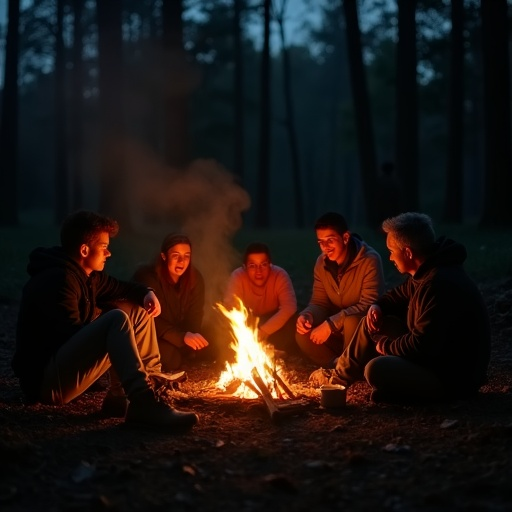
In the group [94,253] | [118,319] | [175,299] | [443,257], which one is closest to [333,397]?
[443,257]

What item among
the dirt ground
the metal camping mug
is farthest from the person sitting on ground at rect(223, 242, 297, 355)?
the metal camping mug

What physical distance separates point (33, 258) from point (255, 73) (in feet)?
159

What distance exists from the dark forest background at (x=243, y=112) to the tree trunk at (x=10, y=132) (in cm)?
5

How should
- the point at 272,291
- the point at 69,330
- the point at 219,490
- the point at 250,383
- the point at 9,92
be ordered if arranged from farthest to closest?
the point at 9,92 < the point at 272,291 < the point at 250,383 < the point at 69,330 < the point at 219,490

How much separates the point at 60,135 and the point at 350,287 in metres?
29.2

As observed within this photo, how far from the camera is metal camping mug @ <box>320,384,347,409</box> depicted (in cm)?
587

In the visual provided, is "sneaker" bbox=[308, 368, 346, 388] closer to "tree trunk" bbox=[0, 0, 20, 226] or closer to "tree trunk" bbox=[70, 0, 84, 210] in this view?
"tree trunk" bbox=[0, 0, 20, 226]

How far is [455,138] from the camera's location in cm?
2536

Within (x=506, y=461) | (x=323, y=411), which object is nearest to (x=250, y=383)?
(x=323, y=411)

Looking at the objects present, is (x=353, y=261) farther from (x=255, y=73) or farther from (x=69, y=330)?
(x=255, y=73)

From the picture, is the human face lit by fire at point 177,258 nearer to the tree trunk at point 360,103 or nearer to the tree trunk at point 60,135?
the tree trunk at point 360,103

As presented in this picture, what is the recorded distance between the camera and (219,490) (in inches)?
161

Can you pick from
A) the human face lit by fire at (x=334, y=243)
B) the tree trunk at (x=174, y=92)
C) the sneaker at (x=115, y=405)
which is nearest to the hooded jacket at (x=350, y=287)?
the human face lit by fire at (x=334, y=243)

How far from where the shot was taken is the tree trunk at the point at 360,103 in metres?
A: 20.6
